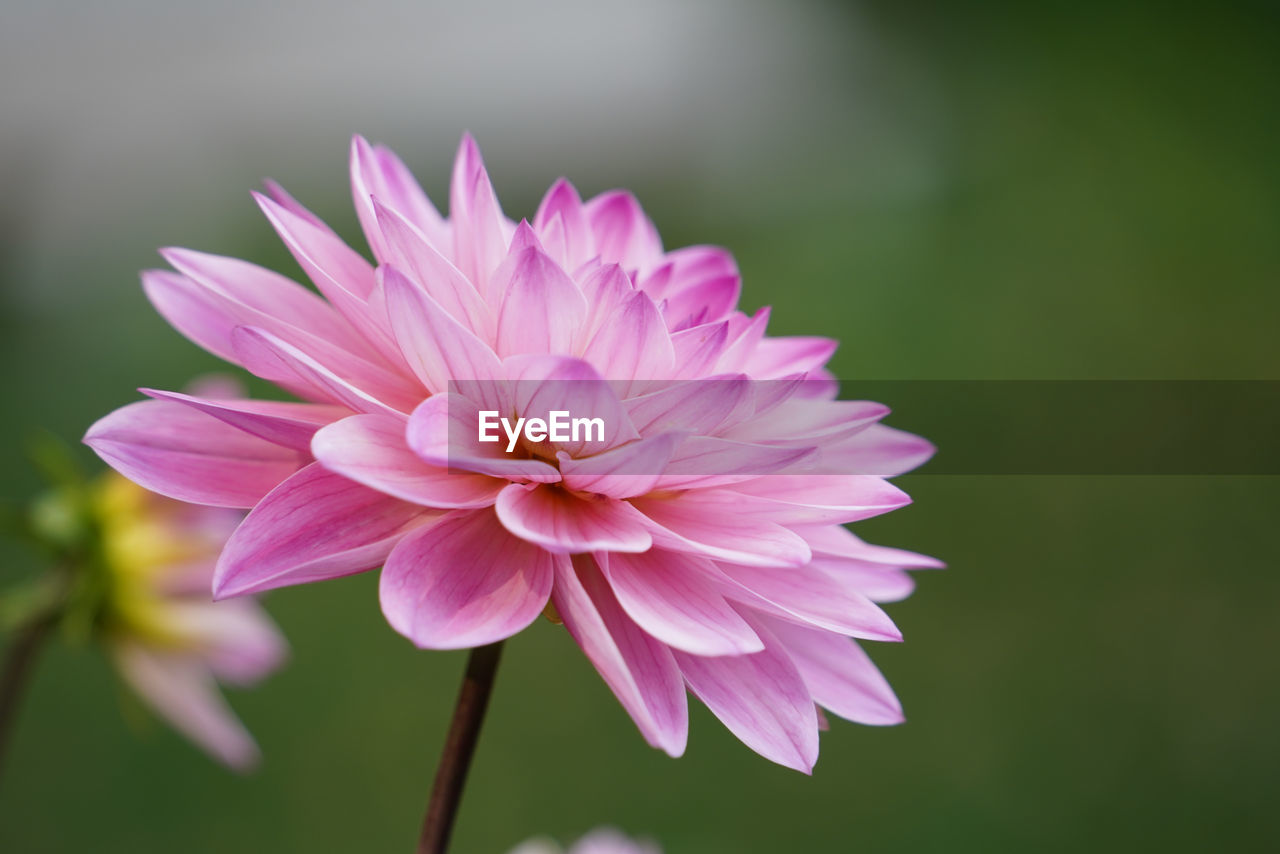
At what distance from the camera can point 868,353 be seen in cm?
236

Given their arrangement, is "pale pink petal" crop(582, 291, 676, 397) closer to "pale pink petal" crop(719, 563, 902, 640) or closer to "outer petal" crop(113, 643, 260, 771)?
"pale pink petal" crop(719, 563, 902, 640)

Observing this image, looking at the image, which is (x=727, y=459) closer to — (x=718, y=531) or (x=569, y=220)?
(x=718, y=531)

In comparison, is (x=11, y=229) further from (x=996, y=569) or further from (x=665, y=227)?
(x=996, y=569)

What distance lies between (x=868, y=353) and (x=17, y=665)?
201cm

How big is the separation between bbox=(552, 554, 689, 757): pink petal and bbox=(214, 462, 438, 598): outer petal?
7 cm

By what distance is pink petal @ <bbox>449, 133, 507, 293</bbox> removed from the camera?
1.43ft

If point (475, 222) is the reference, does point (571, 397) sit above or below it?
below

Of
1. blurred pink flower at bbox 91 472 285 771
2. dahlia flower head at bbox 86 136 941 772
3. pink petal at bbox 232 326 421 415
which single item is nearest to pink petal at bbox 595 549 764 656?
dahlia flower head at bbox 86 136 941 772

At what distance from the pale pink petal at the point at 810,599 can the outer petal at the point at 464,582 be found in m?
0.07

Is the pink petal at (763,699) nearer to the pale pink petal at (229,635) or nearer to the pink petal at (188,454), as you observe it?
the pink petal at (188,454)

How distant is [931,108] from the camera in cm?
319

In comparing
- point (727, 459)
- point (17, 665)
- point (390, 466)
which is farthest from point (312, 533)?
point (17, 665)

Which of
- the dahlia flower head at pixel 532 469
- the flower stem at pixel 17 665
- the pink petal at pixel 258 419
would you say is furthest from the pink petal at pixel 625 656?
the flower stem at pixel 17 665

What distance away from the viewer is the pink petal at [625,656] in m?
0.33
